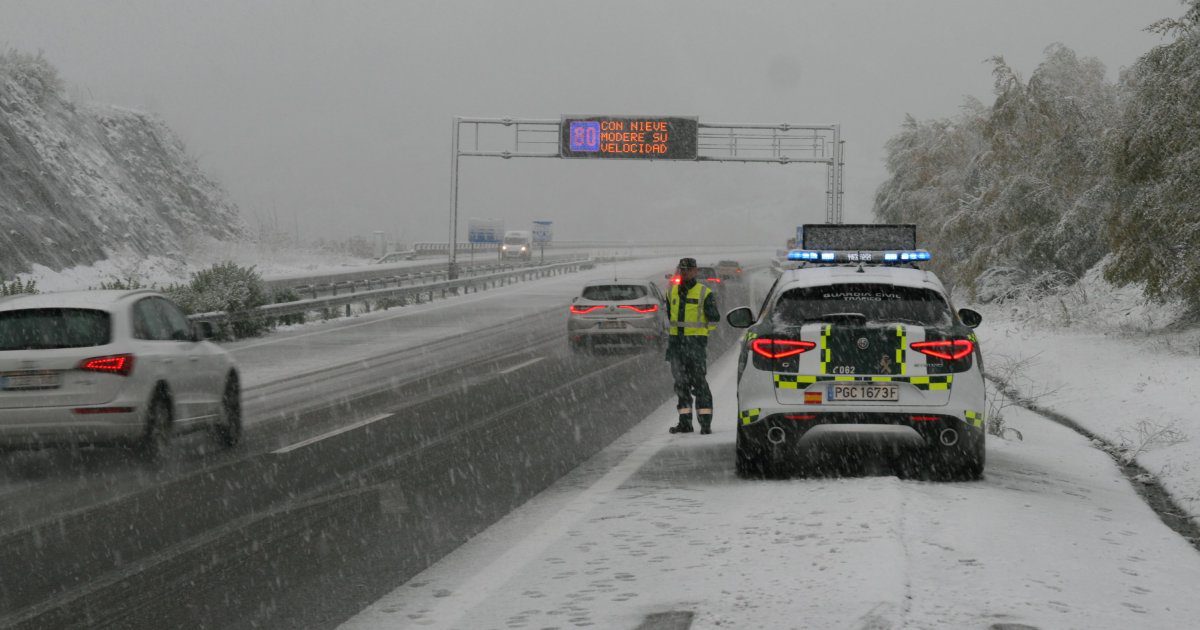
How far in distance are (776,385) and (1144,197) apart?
13167 mm

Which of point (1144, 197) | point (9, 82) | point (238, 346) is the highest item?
point (9, 82)

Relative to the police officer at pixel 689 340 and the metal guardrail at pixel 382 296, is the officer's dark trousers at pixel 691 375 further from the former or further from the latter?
the metal guardrail at pixel 382 296

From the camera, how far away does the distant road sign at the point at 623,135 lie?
4819 cm

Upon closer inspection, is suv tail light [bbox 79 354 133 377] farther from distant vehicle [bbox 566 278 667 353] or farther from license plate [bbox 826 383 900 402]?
distant vehicle [bbox 566 278 667 353]

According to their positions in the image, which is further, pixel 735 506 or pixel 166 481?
pixel 166 481

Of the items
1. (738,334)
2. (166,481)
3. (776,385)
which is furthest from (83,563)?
(738,334)

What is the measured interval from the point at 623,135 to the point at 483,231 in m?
43.3

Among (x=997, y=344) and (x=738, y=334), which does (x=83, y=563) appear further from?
(x=738, y=334)

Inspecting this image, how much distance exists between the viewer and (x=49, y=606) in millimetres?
5992

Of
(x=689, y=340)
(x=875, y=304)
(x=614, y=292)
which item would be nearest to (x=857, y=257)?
(x=689, y=340)

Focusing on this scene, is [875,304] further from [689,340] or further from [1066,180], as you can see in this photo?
[1066,180]

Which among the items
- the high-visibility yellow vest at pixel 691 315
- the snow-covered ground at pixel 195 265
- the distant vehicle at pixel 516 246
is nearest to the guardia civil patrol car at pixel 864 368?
the high-visibility yellow vest at pixel 691 315

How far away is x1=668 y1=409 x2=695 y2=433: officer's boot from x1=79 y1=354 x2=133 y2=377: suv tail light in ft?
16.6

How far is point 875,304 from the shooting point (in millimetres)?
8961
